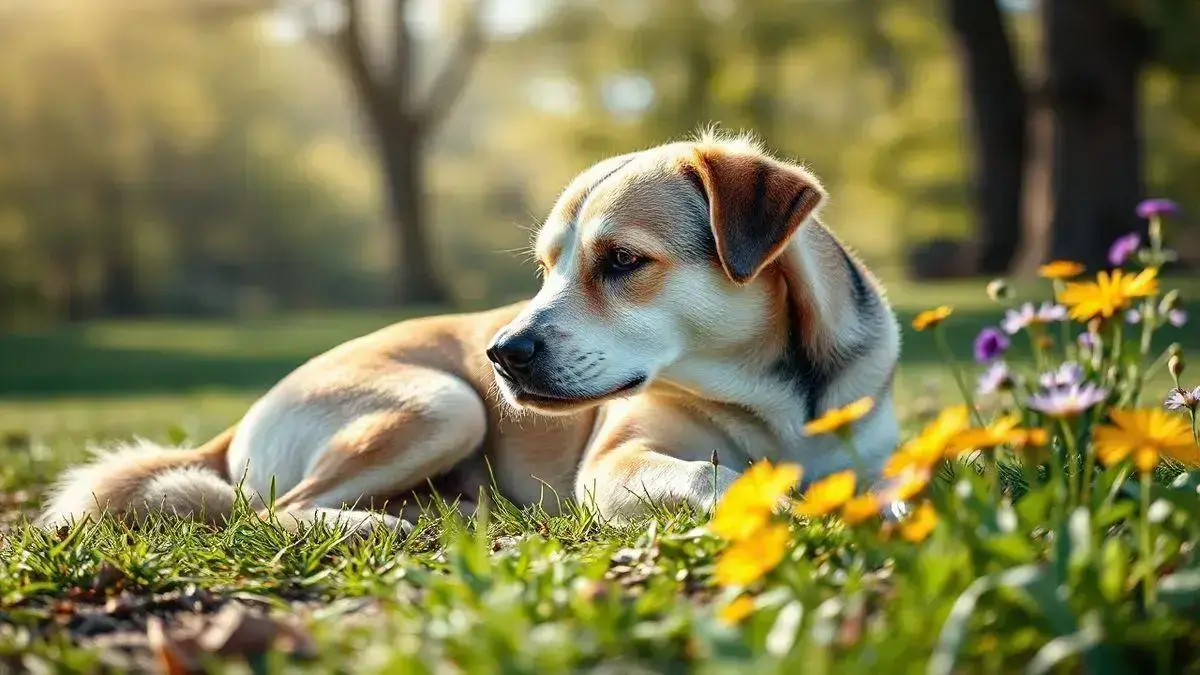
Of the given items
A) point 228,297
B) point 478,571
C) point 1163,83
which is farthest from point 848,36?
point 478,571

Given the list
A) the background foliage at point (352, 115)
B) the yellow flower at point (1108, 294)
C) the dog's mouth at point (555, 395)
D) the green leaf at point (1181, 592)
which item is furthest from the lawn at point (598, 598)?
the background foliage at point (352, 115)

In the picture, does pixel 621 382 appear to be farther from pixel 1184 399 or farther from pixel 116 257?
pixel 116 257

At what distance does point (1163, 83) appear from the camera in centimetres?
2597

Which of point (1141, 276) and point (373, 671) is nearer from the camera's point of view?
point (373, 671)

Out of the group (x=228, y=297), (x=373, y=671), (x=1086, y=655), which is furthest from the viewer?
(x=228, y=297)

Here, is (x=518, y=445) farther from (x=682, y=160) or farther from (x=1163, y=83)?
(x=1163, y=83)

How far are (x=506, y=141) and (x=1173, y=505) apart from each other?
149ft

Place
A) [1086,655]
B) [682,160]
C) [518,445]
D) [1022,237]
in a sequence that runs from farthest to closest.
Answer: [1022,237], [518,445], [682,160], [1086,655]

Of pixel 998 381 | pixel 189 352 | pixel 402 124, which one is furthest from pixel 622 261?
pixel 402 124

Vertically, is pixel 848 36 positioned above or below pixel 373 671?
below

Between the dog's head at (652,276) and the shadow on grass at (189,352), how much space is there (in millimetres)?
6963

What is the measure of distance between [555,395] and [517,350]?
203 millimetres

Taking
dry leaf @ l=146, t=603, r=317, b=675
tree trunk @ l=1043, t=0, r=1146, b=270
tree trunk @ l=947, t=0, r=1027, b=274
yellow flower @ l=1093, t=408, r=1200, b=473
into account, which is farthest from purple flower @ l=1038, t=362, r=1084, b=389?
tree trunk @ l=947, t=0, r=1027, b=274

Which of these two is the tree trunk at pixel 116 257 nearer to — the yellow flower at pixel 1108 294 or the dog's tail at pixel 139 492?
the dog's tail at pixel 139 492
